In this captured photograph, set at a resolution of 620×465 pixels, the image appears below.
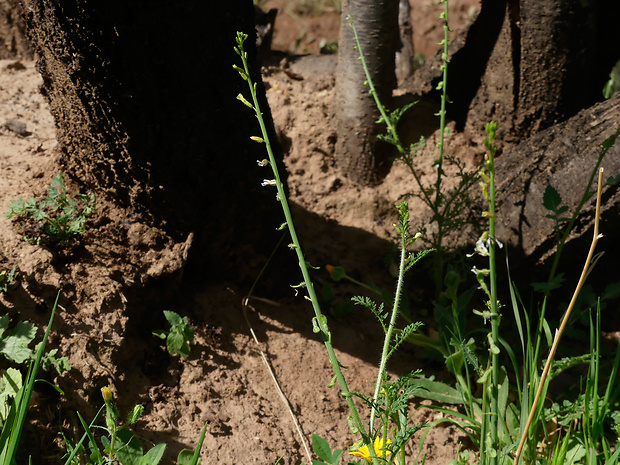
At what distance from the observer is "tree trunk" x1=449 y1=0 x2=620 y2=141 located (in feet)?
8.43

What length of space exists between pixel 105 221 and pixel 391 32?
159cm

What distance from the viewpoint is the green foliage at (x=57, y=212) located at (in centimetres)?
203

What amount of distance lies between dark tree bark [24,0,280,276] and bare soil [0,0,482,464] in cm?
14

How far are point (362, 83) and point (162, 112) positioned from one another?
1261mm

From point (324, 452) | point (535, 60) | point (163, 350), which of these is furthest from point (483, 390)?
point (535, 60)

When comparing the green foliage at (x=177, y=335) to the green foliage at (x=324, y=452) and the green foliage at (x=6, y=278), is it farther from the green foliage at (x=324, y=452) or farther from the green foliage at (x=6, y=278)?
the green foliage at (x=324, y=452)

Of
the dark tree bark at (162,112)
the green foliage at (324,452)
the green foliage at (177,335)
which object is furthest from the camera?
the green foliage at (177,335)

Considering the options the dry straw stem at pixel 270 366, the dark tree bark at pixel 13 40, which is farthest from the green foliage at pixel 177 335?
the dark tree bark at pixel 13 40

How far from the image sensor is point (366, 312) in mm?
2406

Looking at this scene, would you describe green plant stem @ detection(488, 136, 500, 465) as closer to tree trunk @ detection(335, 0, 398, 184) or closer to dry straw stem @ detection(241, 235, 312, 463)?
dry straw stem @ detection(241, 235, 312, 463)

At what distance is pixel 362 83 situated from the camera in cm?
286

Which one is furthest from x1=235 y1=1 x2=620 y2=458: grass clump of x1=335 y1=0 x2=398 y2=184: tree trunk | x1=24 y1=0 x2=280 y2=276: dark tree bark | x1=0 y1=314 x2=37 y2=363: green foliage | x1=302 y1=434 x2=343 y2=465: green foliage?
x1=0 y1=314 x2=37 y2=363: green foliage

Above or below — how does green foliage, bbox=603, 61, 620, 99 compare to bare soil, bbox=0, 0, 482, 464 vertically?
above

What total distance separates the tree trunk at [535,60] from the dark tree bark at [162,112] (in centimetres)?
126
